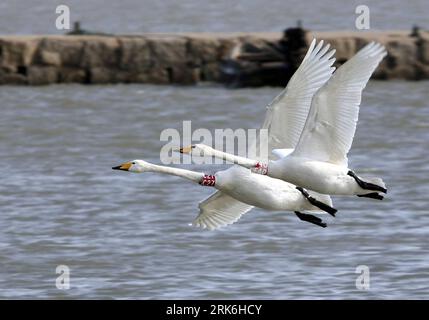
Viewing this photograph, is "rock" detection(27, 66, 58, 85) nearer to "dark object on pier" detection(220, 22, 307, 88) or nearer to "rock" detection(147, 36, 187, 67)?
"rock" detection(147, 36, 187, 67)

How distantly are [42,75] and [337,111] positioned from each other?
17.1m

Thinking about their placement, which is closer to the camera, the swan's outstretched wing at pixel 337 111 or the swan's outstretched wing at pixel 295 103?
the swan's outstretched wing at pixel 337 111

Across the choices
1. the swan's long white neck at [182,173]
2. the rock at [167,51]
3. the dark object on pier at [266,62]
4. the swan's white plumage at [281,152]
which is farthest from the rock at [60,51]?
the swan's white plumage at [281,152]

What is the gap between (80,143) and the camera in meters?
27.8

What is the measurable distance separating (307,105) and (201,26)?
31.0 m

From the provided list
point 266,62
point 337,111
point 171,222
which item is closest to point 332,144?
point 337,111

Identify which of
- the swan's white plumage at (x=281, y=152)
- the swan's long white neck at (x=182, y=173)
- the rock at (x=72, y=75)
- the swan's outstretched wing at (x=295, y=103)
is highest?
the swan's outstretched wing at (x=295, y=103)

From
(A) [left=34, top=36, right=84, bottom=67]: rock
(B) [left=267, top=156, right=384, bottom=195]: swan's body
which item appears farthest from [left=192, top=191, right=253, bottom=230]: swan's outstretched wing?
(A) [left=34, top=36, right=84, bottom=67]: rock

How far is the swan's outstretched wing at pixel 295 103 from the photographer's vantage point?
1728 cm

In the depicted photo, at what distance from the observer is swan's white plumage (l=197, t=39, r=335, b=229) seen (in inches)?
680

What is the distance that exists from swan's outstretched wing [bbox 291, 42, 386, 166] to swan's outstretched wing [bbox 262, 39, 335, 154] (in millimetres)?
1055

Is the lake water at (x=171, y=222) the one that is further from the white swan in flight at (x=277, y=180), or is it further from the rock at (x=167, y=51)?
the rock at (x=167, y=51)

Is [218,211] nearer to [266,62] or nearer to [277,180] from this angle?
[277,180]

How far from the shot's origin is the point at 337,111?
52.7 ft
